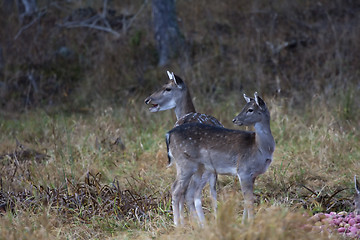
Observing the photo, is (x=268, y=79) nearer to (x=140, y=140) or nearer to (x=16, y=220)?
(x=140, y=140)

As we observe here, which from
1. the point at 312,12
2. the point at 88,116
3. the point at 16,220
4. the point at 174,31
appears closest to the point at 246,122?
the point at 16,220

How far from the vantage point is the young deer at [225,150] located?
5086 mm

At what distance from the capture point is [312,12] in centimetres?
1431

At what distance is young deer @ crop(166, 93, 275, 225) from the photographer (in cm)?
509

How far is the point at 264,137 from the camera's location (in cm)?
515

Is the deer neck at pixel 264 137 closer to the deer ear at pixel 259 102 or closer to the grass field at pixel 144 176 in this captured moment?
the deer ear at pixel 259 102

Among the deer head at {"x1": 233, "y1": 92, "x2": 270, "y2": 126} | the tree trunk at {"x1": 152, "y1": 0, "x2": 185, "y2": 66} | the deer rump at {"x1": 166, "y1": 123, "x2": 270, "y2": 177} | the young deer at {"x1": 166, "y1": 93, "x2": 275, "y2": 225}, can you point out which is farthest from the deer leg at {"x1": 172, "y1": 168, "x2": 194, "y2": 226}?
the tree trunk at {"x1": 152, "y1": 0, "x2": 185, "y2": 66}

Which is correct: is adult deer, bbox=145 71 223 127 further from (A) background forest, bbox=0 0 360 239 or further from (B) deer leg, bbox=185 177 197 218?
(B) deer leg, bbox=185 177 197 218

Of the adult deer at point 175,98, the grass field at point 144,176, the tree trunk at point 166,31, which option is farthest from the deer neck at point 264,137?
the tree trunk at point 166,31

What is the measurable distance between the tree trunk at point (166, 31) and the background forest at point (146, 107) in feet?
0.49

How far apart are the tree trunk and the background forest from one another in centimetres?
15

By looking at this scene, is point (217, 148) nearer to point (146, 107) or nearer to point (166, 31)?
point (146, 107)

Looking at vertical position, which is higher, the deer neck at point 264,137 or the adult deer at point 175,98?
the deer neck at point 264,137

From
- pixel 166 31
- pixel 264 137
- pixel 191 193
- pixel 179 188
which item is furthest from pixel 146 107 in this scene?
pixel 264 137
